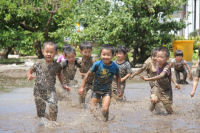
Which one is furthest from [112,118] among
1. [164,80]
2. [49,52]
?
[49,52]

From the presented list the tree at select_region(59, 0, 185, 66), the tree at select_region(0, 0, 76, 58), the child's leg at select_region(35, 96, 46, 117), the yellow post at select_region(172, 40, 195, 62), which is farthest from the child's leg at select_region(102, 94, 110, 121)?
the yellow post at select_region(172, 40, 195, 62)

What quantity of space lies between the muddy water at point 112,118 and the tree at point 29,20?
935cm

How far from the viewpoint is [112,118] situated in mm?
6488

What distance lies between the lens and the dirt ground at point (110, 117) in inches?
223

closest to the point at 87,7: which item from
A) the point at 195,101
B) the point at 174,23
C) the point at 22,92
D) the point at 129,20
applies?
the point at 129,20

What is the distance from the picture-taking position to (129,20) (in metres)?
15.0

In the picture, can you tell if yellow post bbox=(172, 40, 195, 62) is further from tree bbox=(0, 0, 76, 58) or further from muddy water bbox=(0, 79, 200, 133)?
muddy water bbox=(0, 79, 200, 133)

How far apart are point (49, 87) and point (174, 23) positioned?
10.9 meters

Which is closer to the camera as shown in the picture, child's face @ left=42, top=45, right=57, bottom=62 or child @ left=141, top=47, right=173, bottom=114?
child's face @ left=42, top=45, right=57, bottom=62

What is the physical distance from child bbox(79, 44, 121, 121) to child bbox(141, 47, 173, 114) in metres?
0.91

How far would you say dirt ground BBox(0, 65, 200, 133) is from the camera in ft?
18.6

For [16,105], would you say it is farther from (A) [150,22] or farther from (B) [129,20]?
(A) [150,22]

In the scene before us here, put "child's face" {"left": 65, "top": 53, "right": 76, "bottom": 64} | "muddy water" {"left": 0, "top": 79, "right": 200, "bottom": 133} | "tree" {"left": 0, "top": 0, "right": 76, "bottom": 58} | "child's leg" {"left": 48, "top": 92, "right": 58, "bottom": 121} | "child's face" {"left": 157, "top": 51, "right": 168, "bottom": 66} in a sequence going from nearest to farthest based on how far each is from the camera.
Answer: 1. "muddy water" {"left": 0, "top": 79, "right": 200, "bottom": 133}
2. "child's leg" {"left": 48, "top": 92, "right": 58, "bottom": 121}
3. "child's face" {"left": 157, "top": 51, "right": 168, "bottom": 66}
4. "child's face" {"left": 65, "top": 53, "right": 76, "bottom": 64}
5. "tree" {"left": 0, "top": 0, "right": 76, "bottom": 58}

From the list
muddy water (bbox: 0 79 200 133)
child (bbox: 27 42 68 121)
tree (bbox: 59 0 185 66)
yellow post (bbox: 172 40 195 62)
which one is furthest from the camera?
A: yellow post (bbox: 172 40 195 62)
